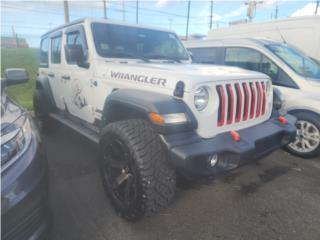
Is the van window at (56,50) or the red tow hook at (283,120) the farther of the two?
the van window at (56,50)

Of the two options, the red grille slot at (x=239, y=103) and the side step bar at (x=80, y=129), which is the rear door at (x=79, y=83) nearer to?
the side step bar at (x=80, y=129)

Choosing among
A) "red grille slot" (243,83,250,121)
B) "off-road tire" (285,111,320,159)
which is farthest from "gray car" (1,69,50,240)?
"off-road tire" (285,111,320,159)

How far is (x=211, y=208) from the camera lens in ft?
8.13

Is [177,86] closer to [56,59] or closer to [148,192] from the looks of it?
[148,192]

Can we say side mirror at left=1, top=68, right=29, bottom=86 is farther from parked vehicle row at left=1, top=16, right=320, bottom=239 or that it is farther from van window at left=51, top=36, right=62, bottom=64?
van window at left=51, top=36, right=62, bottom=64

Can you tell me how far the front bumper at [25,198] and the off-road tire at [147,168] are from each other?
2.20ft

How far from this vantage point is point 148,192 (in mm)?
1926

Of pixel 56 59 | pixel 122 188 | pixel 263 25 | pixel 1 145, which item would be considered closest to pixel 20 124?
pixel 1 145

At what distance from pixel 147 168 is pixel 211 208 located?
1.01 metres

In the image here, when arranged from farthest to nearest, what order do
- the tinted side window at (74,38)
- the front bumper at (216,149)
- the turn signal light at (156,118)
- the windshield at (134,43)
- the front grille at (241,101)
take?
the tinted side window at (74,38), the windshield at (134,43), the front grille at (241,101), the turn signal light at (156,118), the front bumper at (216,149)

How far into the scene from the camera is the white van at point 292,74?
3.65 metres

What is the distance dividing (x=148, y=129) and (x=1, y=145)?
3.41 ft

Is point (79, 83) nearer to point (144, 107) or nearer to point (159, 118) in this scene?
point (144, 107)

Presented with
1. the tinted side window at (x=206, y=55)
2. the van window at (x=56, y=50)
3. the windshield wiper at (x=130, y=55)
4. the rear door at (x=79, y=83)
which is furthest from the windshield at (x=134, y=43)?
the tinted side window at (x=206, y=55)
